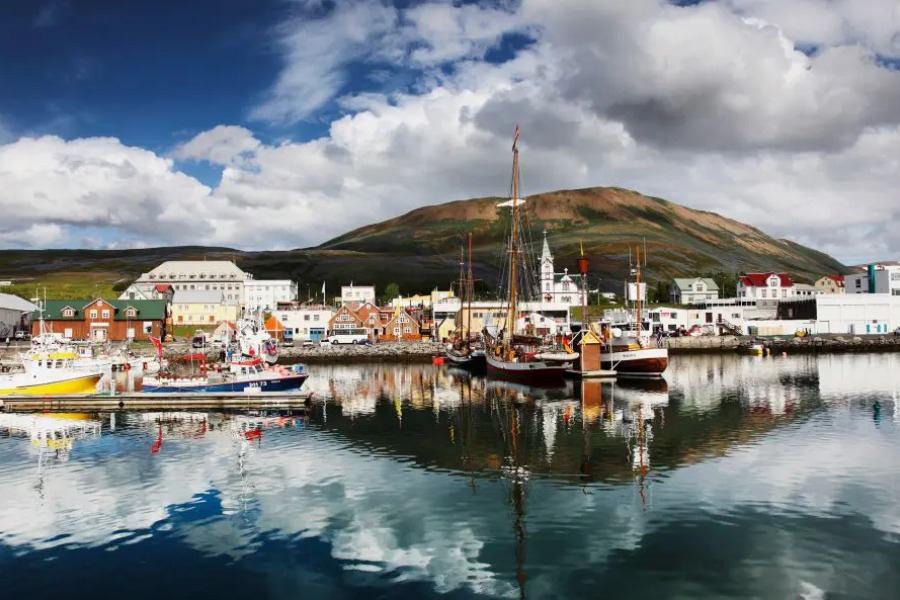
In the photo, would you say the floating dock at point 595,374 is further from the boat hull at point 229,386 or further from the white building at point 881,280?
the white building at point 881,280

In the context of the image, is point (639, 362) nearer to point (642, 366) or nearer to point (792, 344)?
point (642, 366)

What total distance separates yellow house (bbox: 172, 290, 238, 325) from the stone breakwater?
329 feet

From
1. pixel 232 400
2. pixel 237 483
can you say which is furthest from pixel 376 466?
pixel 232 400

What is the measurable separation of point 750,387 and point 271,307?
504 ft

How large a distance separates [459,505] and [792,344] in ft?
377

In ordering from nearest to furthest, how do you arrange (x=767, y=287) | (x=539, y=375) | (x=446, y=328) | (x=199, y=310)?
1. (x=539, y=375)
2. (x=446, y=328)
3. (x=199, y=310)
4. (x=767, y=287)

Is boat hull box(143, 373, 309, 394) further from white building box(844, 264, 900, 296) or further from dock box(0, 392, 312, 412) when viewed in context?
white building box(844, 264, 900, 296)

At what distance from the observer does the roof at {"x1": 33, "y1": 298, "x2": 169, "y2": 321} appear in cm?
12988

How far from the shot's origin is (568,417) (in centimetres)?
4866

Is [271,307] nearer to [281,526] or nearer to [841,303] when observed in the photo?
[841,303]

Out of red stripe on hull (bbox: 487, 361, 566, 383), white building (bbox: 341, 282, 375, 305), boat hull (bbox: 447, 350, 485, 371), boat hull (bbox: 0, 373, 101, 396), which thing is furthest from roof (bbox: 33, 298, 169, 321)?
red stripe on hull (bbox: 487, 361, 566, 383)

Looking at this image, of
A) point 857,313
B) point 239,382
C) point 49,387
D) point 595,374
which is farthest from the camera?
point 857,313

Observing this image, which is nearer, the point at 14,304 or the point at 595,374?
the point at 595,374

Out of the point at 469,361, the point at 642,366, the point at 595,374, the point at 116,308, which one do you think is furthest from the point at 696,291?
the point at 116,308
